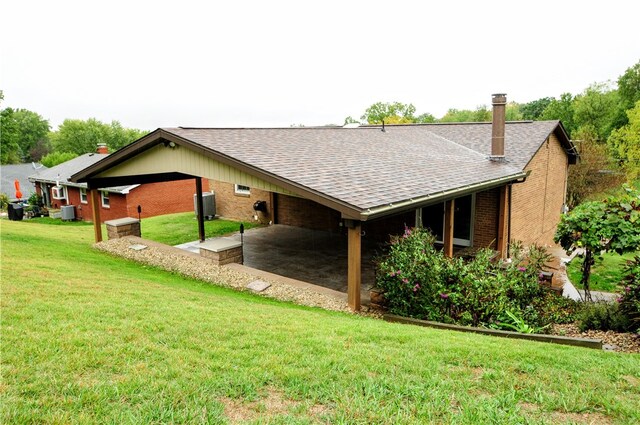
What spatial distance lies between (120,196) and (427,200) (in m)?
21.8

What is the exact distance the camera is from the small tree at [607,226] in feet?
26.5

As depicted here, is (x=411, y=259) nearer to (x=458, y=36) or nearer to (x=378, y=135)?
(x=378, y=135)

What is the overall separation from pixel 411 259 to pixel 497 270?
1827 mm

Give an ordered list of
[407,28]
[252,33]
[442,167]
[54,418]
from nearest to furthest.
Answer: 1. [54,418]
2. [442,167]
3. [252,33]
4. [407,28]

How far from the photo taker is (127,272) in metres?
10.2

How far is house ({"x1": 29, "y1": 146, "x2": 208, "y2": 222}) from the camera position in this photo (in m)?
25.7

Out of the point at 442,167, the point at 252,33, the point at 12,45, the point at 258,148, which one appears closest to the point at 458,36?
the point at 252,33

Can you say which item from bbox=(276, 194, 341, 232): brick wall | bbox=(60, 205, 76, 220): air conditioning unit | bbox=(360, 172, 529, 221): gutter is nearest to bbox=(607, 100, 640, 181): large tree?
bbox=(276, 194, 341, 232): brick wall

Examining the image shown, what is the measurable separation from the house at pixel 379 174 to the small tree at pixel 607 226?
2425 millimetres

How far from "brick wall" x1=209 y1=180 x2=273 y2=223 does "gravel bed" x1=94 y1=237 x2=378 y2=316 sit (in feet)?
20.9

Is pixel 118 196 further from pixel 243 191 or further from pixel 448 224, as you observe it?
pixel 448 224

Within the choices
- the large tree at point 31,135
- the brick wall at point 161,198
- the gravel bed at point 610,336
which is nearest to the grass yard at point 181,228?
the brick wall at point 161,198

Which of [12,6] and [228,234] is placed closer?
[12,6]

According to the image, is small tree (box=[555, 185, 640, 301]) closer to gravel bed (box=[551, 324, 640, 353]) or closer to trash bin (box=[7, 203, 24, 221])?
gravel bed (box=[551, 324, 640, 353])
